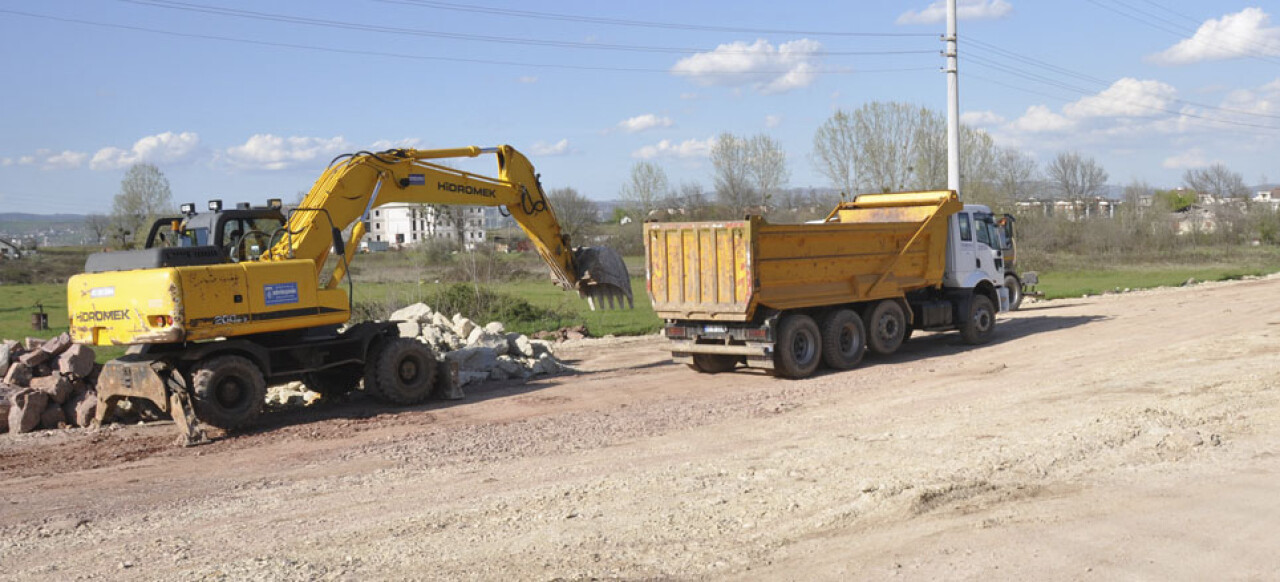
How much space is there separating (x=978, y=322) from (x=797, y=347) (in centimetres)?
509

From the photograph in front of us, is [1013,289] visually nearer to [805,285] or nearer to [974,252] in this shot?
[974,252]

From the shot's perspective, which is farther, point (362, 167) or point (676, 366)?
point (676, 366)

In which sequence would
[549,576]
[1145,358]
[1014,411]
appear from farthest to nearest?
[1145,358]
[1014,411]
[549,576]

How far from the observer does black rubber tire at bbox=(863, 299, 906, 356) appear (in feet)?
56.9

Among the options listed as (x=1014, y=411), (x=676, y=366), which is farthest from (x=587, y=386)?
(x=1014, y=411)

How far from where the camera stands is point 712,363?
16.9 metres

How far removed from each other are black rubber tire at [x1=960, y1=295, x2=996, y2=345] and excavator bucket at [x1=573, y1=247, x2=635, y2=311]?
637 cm

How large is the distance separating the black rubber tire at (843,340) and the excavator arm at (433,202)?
3.18 metres

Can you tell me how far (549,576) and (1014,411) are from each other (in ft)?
22.9

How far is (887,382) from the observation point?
1502 centimetres

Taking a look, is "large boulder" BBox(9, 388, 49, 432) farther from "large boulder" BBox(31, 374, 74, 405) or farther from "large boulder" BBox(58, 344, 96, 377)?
"large boulder" BBox(58, 344, 96, 377)

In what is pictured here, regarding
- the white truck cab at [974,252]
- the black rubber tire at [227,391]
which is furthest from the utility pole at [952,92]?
the black rubber tire at [227,391]

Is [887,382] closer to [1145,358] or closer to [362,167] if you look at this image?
[1145,358]

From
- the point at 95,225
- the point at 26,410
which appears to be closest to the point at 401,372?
the point at 26,410
